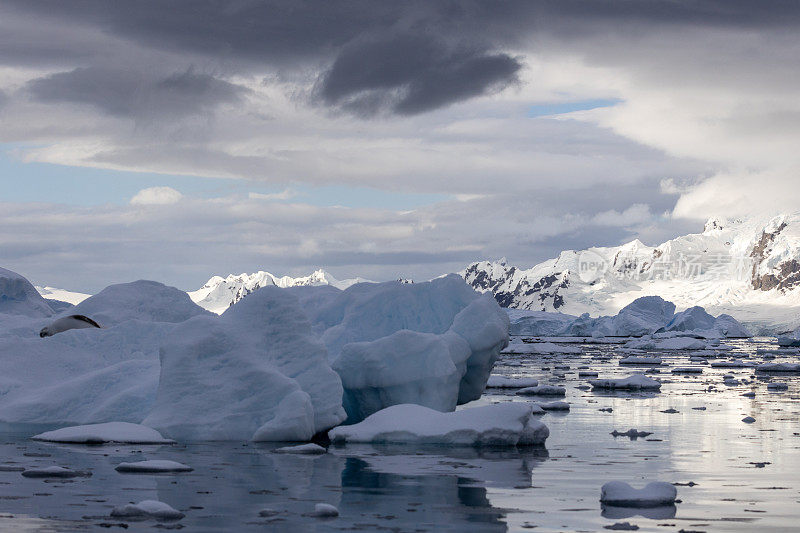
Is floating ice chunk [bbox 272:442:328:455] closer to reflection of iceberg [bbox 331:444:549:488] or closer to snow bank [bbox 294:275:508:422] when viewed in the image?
reflection of iceberg [bbox 331:444:549:488]

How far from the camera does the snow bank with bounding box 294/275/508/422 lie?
2162 centimetres

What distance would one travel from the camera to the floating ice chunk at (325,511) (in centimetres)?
1085

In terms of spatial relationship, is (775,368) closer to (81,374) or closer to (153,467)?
(81,374)

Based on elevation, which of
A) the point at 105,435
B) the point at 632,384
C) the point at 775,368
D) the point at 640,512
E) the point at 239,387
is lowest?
the point at 640,512

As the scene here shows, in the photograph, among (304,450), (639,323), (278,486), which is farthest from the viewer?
(639,323)

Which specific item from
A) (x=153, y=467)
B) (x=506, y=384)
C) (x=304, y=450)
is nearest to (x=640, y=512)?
(x=153, y=467)

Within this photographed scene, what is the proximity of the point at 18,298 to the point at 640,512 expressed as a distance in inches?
1618

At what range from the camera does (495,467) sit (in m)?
15.3

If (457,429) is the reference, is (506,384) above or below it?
above

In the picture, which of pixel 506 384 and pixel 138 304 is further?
pixel 506 384

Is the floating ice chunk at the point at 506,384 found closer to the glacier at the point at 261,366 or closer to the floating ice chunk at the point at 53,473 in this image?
the glacier at the point at 261,366

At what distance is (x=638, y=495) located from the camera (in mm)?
11852

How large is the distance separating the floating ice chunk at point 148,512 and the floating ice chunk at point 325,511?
140cm

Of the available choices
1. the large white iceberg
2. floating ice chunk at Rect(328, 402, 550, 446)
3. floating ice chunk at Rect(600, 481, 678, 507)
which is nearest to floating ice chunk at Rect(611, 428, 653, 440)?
floating ice chunk at Rect(328, 402, 550, 446)
